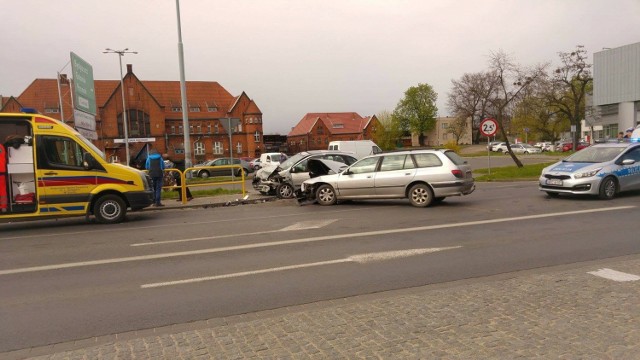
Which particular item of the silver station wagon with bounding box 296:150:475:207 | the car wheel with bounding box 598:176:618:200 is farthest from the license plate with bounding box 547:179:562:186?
the silver station wagon with bounding box 296:150:475:207

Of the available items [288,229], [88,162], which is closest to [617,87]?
[288,229]

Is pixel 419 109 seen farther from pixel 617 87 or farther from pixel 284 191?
pixel 284 191

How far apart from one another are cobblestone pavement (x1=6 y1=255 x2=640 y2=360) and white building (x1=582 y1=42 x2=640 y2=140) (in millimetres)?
46760

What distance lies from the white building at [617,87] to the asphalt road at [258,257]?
41922 mm

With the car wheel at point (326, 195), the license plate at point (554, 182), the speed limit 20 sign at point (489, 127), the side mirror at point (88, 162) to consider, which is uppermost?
the speed limit 20 sign at point (489, 127)

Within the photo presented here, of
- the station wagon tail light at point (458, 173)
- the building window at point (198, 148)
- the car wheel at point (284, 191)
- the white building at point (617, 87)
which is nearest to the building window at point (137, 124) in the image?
the building window at point (198, 148)

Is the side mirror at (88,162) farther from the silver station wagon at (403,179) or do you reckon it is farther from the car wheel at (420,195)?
the car wheel at (420,195)

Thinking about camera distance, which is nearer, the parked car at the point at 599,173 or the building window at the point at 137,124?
the parked car at the point at 599,173

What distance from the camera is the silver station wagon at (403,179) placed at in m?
12.5

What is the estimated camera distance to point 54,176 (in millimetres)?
11500

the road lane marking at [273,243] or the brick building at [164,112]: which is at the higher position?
the brick building at [164,112]

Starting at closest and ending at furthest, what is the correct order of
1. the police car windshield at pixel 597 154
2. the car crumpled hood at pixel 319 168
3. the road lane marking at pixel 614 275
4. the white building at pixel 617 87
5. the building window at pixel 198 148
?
the road lane marking at pixel 614 275 → the police car windshield at pixel 597 154 → the car crumpled hood at pixel 319 168 → the white building at pixel 617 87 → the building window at pixel 198 148

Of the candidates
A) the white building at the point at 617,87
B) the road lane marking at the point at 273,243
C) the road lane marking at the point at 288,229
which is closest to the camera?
the road lane marking at the point at 273,243

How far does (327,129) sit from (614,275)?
99242 mm
